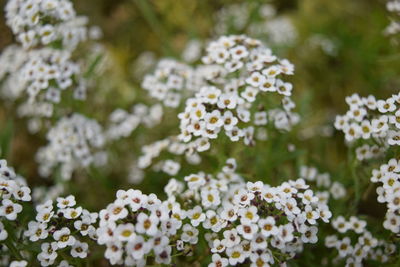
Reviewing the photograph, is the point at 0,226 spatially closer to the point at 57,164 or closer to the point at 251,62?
the point at 57,164

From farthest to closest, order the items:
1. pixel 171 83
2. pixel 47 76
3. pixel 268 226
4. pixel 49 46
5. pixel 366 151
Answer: pixel 49 46
pixel 171 83
pixel 47 76
pixel 366 151
pixel 268 226

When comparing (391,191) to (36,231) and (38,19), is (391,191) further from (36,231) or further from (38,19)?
(38,19)

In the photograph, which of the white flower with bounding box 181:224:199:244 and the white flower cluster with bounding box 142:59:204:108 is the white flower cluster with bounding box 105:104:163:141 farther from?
the white flower with bounding box 181:224:199:244

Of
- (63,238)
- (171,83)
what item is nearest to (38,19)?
(171,83)

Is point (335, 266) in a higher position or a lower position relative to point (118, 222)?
lower

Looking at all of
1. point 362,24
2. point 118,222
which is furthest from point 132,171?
point 362,24
